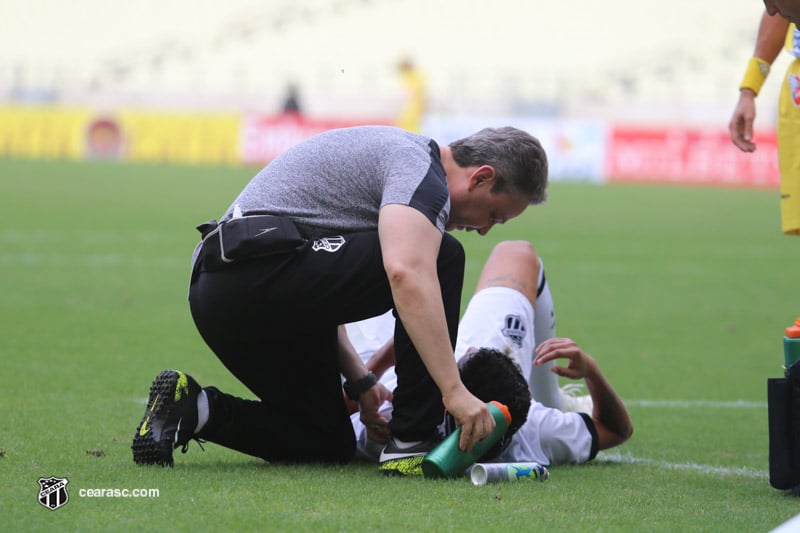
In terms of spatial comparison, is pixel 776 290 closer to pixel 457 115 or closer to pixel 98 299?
pixel 98 299

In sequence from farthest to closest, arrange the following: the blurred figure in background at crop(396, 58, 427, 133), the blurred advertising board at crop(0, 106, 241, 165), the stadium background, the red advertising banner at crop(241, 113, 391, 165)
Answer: the blurred advertising board at crop(0, 106, 241, 165) → the stadium background → the red advertising banner at crop(241, 113, 391, 165) → the blurred figure in background at crop(396, 58, 427, 133)

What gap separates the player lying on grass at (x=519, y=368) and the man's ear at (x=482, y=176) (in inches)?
24.0

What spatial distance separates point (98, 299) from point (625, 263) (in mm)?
5789

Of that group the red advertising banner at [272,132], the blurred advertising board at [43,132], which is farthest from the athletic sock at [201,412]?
the blurred advertising board at [43,132]

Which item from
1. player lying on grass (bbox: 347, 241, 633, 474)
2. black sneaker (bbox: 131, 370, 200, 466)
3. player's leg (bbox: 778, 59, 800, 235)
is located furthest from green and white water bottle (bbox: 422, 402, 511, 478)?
player's leg (bbox: 778, 59, 800, 235)

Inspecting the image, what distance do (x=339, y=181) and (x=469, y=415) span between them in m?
0.86

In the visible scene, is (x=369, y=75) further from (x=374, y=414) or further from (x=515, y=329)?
(x=374, y=414)

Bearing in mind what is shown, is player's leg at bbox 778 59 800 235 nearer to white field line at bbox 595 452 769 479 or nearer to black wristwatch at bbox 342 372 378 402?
white field line at bbox 595 452 769 479

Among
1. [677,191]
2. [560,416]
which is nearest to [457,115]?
[677,191]

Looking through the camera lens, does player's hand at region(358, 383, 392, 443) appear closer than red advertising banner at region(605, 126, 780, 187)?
Yes

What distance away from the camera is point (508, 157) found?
4.03 metres

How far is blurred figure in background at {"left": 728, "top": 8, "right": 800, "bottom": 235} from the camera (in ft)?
16.3

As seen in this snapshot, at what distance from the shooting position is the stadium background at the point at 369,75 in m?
32.0

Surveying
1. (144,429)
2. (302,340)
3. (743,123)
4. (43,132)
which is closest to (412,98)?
(43,132)
